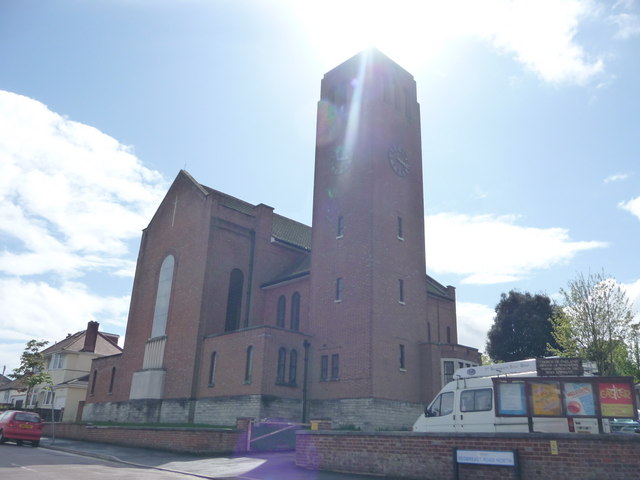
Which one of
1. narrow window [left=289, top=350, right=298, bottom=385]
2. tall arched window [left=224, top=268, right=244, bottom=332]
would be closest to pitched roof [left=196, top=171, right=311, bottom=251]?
tall arched window [left=224, top=268, right=244, bottom=332]

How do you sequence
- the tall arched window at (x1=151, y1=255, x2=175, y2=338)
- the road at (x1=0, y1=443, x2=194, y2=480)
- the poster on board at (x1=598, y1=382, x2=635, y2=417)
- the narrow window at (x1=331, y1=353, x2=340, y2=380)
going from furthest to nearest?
the tall arched window at (x1=151, y1=255, x2=175, y2=338), the narrow window at (x1=331, y1=353, x2=340, y2=380), the road at (x1=0, y1=443, x2=194, y2=480), the poster on board at (x1=598, y1=382, x2=635, y2=417)

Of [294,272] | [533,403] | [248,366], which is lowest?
[533,403]

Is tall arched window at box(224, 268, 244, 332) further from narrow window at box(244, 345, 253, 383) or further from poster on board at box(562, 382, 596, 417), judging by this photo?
poster on board at box(562, 382, 596, 417)

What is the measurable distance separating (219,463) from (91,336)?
1698 inches

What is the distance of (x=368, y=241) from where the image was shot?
1094 inches

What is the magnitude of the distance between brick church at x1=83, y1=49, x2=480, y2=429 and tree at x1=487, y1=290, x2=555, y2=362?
17.0 metres

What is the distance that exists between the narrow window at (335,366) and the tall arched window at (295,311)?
17.0 ft

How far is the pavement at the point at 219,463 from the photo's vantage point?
590 inches

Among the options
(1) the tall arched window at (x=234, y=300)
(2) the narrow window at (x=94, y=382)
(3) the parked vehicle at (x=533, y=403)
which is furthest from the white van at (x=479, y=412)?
(2) the narrow window at (x=94, y=382)

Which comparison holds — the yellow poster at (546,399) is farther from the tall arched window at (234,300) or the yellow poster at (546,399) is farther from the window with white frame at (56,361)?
the window with white frame at (56,361)

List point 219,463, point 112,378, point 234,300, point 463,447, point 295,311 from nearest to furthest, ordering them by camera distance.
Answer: point 463,447 → point 219,463 → point 295,311 → point 234,300 → point 112,378

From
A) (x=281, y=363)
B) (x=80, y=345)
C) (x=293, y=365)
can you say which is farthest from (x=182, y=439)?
(x=80, y=345)

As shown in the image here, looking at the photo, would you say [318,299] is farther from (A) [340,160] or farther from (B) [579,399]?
(B) [579,399]

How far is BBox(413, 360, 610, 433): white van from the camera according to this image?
15.2 meters
